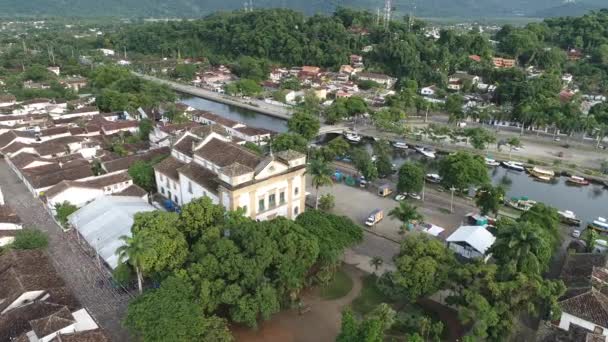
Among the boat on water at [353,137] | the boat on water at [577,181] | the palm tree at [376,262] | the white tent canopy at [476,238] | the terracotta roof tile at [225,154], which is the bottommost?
the boat on water at [577,181]

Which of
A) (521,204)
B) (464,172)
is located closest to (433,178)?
(464,172)

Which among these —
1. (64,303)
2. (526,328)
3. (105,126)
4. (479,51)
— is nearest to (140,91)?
(105,126)

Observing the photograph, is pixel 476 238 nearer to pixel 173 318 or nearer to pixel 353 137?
pixel 173 318

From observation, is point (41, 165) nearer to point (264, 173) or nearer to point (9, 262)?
point (9, 262)

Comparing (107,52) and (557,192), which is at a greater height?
(107,52)

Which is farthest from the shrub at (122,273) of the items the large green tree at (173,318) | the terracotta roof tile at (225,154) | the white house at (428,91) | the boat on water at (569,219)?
the white house at (428,91)

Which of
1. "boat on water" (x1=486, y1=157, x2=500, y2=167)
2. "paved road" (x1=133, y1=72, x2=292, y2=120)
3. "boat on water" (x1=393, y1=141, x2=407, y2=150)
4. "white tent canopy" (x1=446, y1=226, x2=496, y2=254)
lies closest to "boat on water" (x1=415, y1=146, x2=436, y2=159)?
"boat on water" (x1=393, y1=141, x2=407, y2=150)

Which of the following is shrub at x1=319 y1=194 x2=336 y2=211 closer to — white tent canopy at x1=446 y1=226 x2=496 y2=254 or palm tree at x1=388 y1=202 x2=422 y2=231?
palm tree at x1=388 y1=202 x2=422 y2=231

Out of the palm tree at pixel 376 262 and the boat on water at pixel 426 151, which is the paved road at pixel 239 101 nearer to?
the boat on water at pixel 426 151
